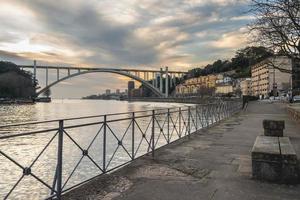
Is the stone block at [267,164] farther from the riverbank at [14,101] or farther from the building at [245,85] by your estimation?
the building at [245,85]

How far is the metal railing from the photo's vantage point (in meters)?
5.71

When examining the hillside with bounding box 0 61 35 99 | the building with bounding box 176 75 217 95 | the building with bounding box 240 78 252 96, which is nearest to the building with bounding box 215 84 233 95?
the building with bounding box 176 75 217 95

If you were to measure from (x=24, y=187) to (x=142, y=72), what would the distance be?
119356 mm

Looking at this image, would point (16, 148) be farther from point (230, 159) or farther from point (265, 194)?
point (265, 194)

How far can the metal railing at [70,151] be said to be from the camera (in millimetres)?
5711

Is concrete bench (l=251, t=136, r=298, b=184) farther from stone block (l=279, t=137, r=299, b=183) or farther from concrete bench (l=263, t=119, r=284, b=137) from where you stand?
concrete bench (l=263, t=119, r=284, b=137)

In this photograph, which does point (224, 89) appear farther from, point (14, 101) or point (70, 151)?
point (70, 151)

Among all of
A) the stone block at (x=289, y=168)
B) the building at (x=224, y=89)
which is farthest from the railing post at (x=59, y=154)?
the building at (x=224, y=89)

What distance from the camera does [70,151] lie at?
15.4m

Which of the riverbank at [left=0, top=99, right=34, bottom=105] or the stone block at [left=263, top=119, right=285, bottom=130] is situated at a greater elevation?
the stone block at [left=263, top=119, right=285, bottom=130]

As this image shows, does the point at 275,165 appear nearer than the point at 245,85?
Yes

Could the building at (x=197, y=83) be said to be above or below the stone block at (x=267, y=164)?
above

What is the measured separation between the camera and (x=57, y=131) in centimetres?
562

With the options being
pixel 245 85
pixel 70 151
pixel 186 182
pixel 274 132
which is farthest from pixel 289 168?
pixel 245 85
